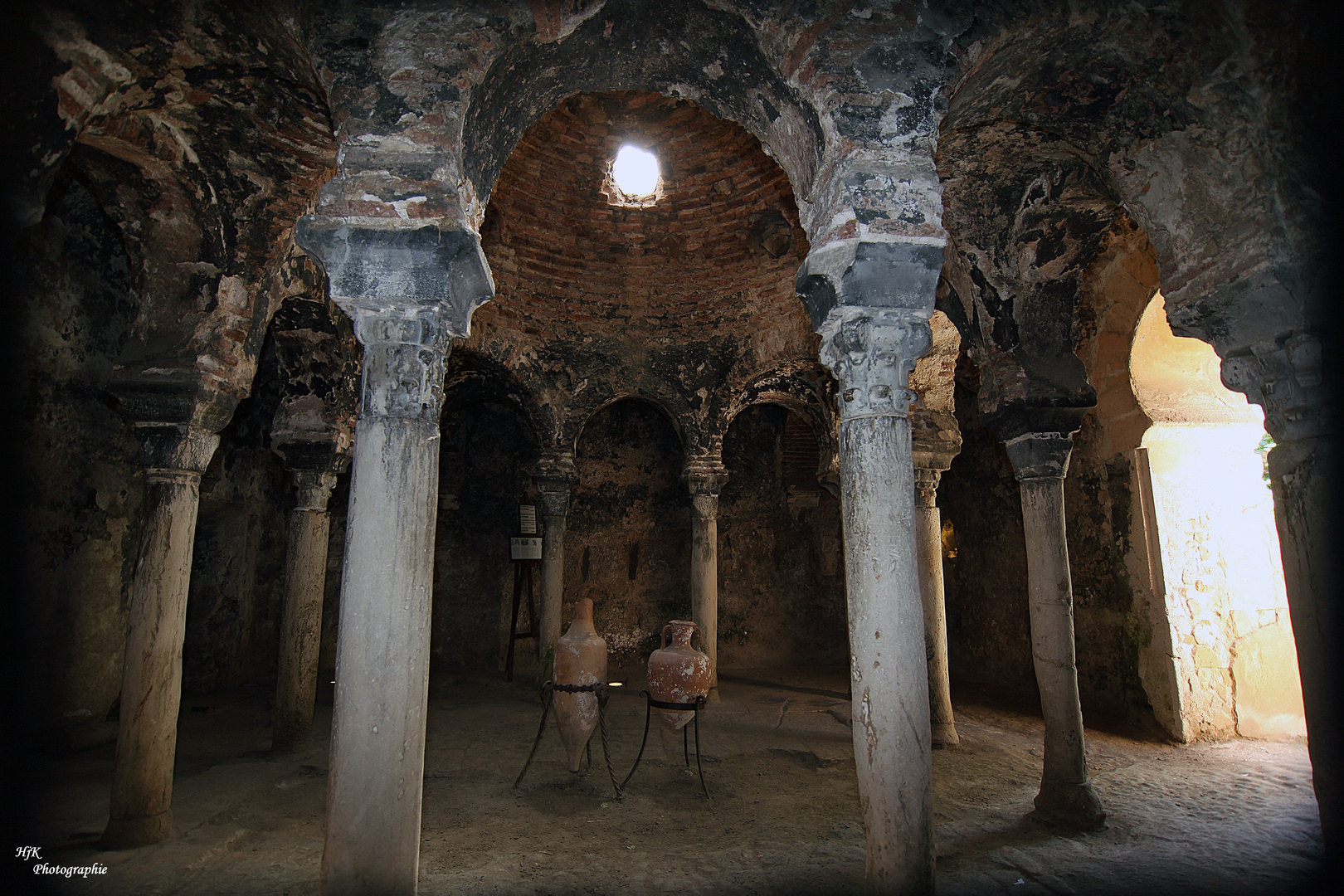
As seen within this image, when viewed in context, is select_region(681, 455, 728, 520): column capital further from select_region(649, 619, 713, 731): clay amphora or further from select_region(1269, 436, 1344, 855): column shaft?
select_region(1269, 436, 1344, 855): column shaft

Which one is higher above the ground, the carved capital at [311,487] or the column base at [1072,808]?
the carved capital at [311,487]

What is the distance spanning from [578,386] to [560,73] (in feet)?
15.3

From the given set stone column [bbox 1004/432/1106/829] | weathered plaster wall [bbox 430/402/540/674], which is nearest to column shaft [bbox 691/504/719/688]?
weathered plaster wall [bbox 430/402/540/674]

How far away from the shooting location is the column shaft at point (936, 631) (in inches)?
237

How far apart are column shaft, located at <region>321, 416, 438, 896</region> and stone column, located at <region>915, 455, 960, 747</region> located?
463 cm

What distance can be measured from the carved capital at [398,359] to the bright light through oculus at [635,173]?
5.37 meters

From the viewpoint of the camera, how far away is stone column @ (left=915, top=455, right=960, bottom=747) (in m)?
6.02

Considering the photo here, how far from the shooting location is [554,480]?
777 centimetres

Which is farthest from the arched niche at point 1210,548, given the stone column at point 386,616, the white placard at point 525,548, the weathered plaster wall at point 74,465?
the weathered plaster wall at point 74,465

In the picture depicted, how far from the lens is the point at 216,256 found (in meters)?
4.29

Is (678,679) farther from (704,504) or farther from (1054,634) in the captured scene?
(704,504)

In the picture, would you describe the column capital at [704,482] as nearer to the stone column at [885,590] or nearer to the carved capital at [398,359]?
the stone column at [885,590]

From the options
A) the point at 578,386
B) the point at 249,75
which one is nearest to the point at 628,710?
the point at 578,386

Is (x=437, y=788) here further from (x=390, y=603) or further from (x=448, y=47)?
(x=448, y=47)
